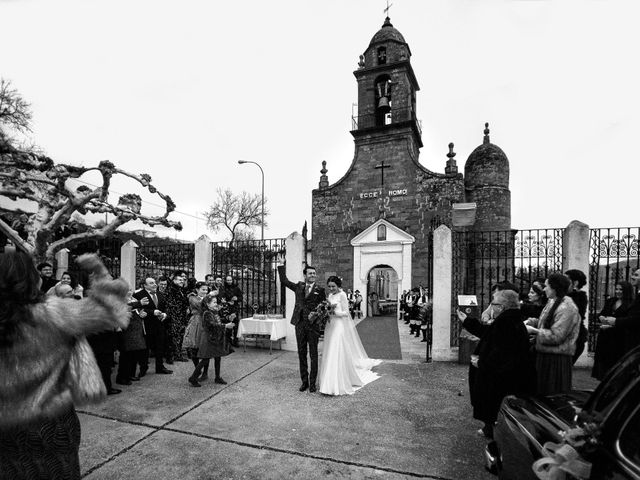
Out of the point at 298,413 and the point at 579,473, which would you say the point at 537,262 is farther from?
the point at 579,473

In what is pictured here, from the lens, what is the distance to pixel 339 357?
5734 mm

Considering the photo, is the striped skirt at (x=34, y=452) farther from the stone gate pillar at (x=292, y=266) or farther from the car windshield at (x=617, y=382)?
the stone gate pillar at (x=292, y=266)

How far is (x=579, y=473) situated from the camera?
4.67ft

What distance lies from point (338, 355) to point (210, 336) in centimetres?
222

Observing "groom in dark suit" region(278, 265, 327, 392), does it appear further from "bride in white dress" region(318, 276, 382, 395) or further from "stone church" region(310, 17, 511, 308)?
"stone church" region(310, 17, 511, 308)

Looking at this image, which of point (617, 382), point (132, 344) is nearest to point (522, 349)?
point (617, 382)

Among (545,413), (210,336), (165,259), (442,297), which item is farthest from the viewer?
(165,259)

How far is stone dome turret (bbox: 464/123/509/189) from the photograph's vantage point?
71.2ft

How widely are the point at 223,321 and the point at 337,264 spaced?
14.9 meters

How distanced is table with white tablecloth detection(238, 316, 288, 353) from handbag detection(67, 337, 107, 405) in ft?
21.7

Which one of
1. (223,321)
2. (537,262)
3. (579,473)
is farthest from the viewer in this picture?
(537,262)

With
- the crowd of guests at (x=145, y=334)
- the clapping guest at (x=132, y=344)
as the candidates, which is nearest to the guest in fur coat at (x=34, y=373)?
the crowd of guests at (x=145, y=334)

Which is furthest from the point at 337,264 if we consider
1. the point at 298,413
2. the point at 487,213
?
the point at 298,413

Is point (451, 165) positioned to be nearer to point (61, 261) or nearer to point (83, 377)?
point (61, 261)
